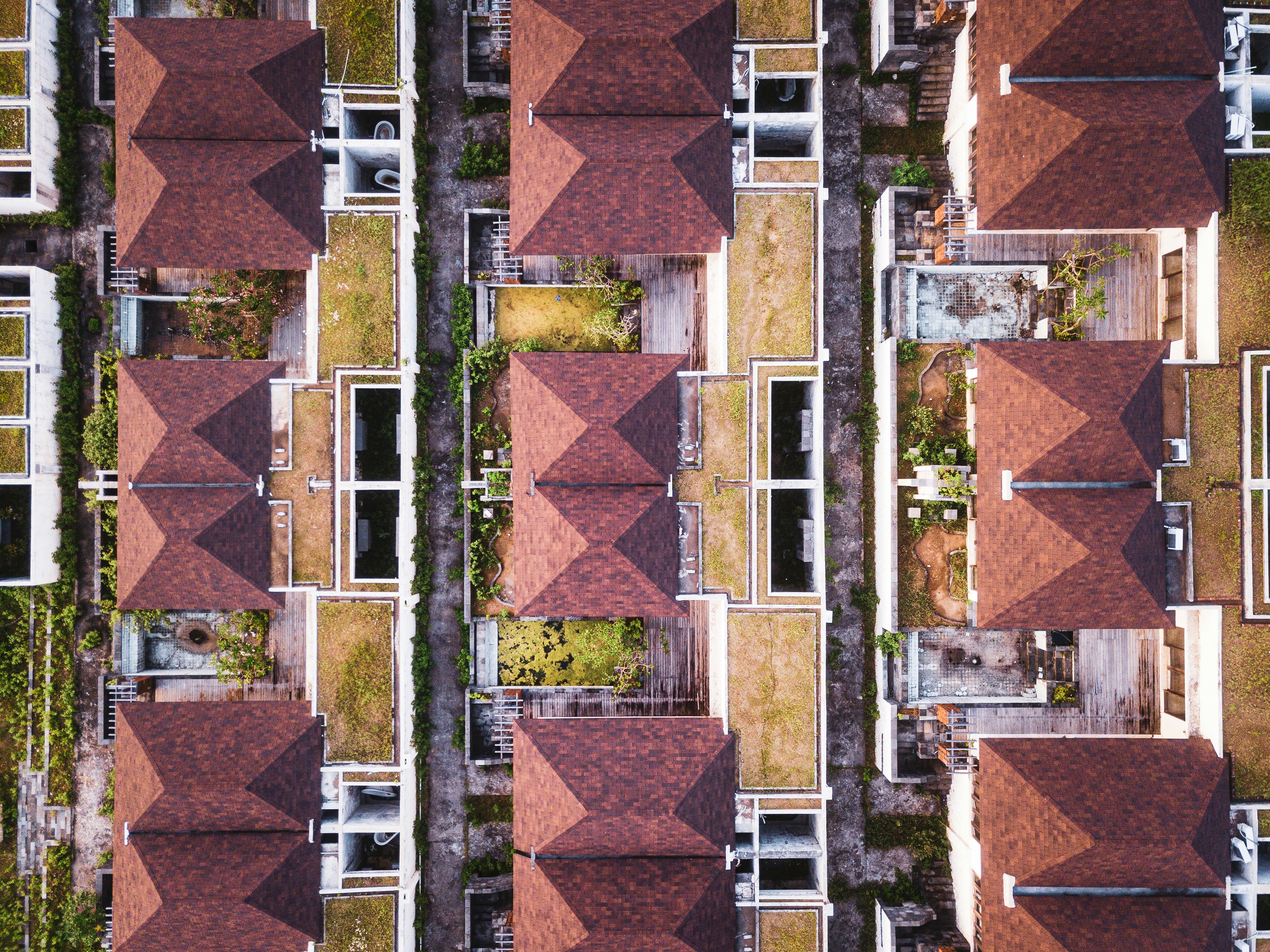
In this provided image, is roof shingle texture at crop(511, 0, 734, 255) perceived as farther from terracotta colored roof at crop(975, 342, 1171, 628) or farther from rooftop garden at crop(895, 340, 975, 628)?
terracotta colored roof at crop(975, 342, 1171, 628)

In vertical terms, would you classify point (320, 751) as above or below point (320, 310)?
below

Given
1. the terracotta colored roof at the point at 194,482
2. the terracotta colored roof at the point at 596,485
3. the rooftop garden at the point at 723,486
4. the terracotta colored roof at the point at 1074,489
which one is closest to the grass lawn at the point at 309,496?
the terracotta colored roof at the point at 194,482

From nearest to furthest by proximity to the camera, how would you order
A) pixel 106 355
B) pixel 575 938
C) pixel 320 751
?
pixel 575 938, pixel 320 751, pixel 106 355

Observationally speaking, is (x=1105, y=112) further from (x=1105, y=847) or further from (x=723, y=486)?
(x=1105, y=847)

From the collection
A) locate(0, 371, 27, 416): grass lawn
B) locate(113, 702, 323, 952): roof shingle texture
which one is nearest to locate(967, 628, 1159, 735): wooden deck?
locate(113, 702, 323, 952): roof shingle texture

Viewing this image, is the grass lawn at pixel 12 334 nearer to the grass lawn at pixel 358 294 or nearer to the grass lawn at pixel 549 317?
the grass lawn at pixel 358 294

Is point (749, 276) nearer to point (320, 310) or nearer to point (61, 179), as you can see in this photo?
point (320, 310)

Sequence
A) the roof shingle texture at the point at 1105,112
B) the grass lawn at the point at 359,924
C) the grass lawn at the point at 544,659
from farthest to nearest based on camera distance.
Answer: the grass lawn at the point at 544,659
the grass lawn at the point at 359,924
the roof shingle texture at the point at 1105,112

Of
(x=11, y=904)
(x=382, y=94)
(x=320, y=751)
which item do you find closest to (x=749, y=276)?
(x=382, y=94)
